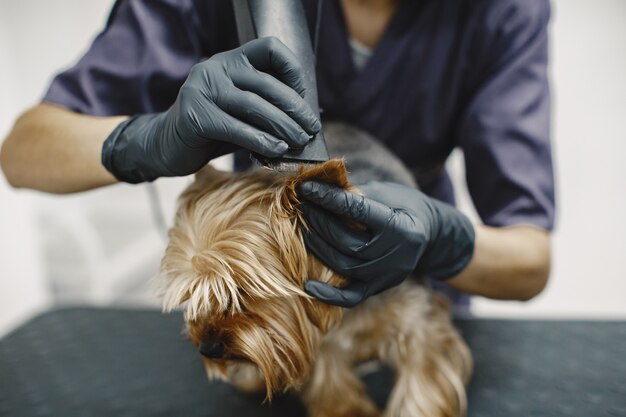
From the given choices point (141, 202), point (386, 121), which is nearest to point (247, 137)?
point (386, 121)

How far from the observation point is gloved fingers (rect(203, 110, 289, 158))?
67cm

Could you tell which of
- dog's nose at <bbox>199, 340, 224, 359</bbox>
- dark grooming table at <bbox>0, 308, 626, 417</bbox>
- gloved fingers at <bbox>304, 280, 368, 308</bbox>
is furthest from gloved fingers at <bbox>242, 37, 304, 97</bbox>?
dark grooming table at <bbox>0, 308, 626, 417</bbox>

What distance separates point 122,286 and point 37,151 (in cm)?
150

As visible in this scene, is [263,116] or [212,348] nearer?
[263,116]

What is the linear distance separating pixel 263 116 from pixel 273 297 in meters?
0.27

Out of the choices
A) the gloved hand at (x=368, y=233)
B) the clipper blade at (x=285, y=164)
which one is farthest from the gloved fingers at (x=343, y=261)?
the clipper blade at (x=285, y=164)

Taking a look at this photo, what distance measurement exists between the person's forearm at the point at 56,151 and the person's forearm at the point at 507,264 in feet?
2.09

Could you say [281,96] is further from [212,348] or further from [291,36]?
[212,348]

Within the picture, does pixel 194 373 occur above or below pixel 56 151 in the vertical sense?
below

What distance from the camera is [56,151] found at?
0.94 m

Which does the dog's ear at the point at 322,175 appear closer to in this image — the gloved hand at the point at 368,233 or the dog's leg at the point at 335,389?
the gloved hand at the point at 368,233

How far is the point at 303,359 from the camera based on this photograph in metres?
0.87

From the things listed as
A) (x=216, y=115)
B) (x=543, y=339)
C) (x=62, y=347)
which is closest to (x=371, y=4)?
(x=216, y=115)

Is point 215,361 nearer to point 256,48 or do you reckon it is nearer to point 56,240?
point 256,48
